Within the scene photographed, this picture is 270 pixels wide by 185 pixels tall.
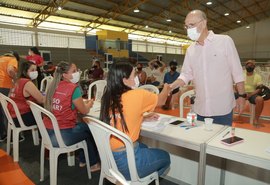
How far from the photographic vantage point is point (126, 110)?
1456 millimetres

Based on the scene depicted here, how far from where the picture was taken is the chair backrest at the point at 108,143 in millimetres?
1293

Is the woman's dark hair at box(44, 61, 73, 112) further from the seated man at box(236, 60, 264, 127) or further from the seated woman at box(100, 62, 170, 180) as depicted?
the seated man at box(236, 60, 264, 127)

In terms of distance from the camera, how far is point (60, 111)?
2164mm

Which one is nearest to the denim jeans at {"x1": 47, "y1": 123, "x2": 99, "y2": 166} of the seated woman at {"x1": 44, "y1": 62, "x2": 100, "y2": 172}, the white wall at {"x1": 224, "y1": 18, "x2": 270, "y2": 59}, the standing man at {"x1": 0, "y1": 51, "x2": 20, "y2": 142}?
the seated woman at {"x1": 44, "y1": 62, "x2": 100, "y2": 172}

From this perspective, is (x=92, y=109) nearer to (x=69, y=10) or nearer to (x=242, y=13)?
(x=69, y=10)

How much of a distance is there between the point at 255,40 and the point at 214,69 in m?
21.5

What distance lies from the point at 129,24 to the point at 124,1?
4059 mm

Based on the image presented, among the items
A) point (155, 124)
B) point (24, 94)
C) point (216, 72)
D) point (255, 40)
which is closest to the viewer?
point (155, 124)

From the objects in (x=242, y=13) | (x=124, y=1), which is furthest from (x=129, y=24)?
(x=242, y=13)

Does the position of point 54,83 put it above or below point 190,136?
above

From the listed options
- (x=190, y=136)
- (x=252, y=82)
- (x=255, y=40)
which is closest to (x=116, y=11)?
(x=252, y=82)

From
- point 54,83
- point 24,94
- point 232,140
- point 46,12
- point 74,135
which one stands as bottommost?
point 74,135

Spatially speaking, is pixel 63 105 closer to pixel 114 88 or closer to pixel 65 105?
pixel 65 105

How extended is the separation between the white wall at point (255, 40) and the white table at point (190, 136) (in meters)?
20.8
